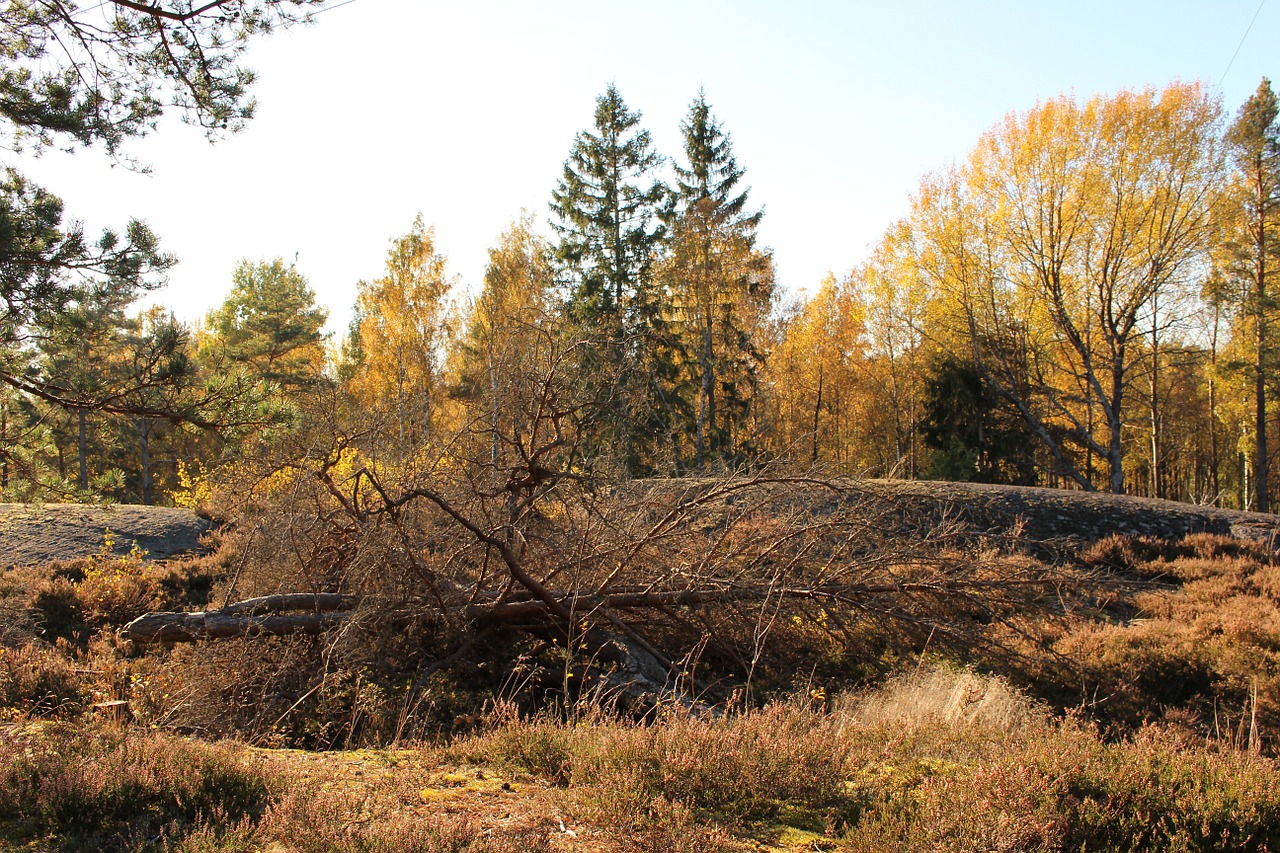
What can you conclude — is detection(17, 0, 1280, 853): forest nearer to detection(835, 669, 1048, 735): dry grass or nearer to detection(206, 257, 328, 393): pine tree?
detection(835, 669, 1048, 735): dry grass

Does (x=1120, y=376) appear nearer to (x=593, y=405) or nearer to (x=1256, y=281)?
→ (x=1256, y=281)

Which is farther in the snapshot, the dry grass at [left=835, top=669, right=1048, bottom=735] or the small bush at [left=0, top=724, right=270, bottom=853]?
the dry grass at [left=835, top=669, right=1048, bottom=735]

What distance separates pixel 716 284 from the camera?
24562mm

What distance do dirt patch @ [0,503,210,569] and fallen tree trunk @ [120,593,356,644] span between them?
442 cm

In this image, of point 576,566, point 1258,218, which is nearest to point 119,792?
point 576,566

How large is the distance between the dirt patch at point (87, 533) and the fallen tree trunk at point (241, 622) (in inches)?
174

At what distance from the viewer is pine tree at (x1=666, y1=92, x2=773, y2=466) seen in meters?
24.5

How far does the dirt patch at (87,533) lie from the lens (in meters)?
10.4

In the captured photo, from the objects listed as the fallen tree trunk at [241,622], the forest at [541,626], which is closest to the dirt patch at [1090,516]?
the forest at [541,626]

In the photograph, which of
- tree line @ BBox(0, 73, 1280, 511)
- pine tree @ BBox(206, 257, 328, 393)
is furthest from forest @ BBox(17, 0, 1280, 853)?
pine tree @ BBox(206, 257, 328, 393)

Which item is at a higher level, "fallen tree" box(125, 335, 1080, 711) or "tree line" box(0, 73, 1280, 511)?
"tree line" box(0, 73, 1280, 511)

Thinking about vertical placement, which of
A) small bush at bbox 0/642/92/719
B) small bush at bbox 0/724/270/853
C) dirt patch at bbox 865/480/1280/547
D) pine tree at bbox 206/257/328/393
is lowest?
small bush at bbox 0/642/92/719

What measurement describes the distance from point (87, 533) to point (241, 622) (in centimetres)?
663

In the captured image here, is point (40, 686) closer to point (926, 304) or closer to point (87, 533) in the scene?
point (87, 533)
